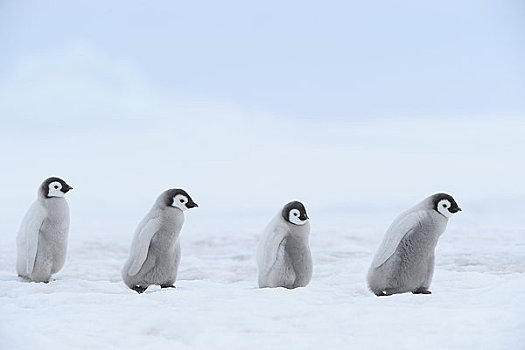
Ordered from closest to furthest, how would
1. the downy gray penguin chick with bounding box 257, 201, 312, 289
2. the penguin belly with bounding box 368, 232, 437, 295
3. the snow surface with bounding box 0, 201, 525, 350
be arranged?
the snow surface with bounding box 0, 201, 525, 350 → the penguin belly with bounding box 368, 232, 437, 295 → the downy gray penguin chick with bounding box 257, 201, 312, 289

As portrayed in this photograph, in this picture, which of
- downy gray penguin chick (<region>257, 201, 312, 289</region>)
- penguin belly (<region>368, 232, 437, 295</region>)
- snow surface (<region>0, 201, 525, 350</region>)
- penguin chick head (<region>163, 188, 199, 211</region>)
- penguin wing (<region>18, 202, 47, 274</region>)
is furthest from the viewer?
penguin wing (<region>18, 202, 47, 274</region>)

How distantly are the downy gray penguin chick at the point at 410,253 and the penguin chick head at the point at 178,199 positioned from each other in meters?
0.76

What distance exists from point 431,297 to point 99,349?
1.08 meters

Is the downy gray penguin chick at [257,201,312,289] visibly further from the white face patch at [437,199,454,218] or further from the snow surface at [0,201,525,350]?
the white face patch at [437,199,454,218]

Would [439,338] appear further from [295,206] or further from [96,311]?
[295,206]

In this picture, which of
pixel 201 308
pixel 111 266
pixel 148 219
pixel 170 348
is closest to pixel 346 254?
pixel 111 266

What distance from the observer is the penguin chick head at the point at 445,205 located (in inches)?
103

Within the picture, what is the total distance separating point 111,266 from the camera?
389 centimetres

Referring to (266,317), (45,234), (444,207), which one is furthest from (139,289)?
(444,207)

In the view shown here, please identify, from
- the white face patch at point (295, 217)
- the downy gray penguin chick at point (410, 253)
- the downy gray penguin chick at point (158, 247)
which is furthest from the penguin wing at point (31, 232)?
the downy gray penguin chick at point (410, 253)

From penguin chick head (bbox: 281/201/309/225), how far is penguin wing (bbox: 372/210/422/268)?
328 mm

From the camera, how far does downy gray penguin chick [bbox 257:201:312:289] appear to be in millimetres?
2760

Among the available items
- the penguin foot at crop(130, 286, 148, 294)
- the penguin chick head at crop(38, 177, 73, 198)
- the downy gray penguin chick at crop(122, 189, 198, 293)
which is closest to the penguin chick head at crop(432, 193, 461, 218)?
the downy gray penguin chick at crop(122, 189, 198, 293)

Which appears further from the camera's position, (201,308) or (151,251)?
(151,251)
